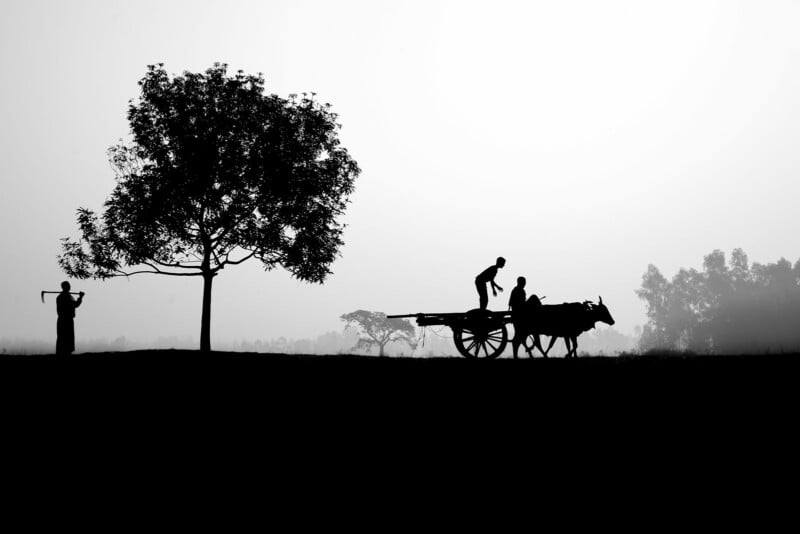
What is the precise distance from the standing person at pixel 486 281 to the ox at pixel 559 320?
1.08 metres

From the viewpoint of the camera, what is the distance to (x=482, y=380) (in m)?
10.1

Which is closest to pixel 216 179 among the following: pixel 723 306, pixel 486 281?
pixel 486 281

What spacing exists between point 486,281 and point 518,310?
1117 millimetres

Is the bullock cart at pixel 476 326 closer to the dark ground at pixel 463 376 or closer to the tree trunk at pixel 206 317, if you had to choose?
the dark ground at pixel 463 376

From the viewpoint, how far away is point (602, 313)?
15.7 metres

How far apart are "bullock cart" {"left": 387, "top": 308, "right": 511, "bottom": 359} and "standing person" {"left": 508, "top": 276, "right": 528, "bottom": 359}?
0.22m

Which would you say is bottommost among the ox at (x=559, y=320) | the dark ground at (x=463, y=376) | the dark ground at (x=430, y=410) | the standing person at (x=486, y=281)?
the dark ground at (x=430, y=410)

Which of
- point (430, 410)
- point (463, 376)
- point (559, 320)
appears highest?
point (559, 320)

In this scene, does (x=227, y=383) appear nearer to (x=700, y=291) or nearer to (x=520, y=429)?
(x=520, y=429)

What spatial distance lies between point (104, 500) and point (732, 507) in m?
5.73

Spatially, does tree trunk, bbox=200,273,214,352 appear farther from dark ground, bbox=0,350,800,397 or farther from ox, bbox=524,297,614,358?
ox, bbox=524,297,614,358

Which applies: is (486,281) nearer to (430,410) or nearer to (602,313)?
(602,313)

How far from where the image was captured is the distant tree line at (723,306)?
89000 millimetres

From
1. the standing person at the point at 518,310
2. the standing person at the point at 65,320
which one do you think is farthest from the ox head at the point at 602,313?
the standing person at the point at 65,320
